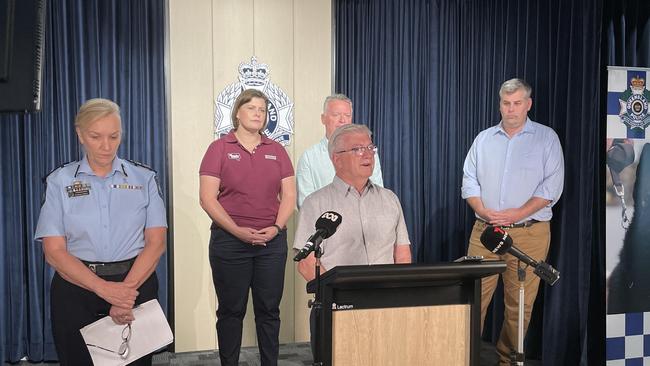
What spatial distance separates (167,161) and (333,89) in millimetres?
1380

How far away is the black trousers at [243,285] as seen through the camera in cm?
336

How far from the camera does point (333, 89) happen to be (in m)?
4.68

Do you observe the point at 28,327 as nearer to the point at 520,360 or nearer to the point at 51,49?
the point at 51,49

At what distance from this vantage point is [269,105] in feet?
14.8

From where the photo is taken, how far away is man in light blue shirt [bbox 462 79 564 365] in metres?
3.79

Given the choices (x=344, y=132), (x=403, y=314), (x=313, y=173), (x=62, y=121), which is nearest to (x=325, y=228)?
(x=403, y=314)

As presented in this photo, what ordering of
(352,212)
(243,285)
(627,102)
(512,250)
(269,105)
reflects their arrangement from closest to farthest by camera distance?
(512,250) → (352,212) → (243,285) → (627,102) → (269,105)

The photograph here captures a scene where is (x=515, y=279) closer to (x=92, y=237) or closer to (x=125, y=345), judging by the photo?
(x=125, y=345)

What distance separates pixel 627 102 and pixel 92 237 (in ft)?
10.3

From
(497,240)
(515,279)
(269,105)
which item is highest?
(269,105)

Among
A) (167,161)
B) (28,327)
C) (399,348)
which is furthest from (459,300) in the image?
(28,327)

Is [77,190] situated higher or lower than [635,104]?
lower

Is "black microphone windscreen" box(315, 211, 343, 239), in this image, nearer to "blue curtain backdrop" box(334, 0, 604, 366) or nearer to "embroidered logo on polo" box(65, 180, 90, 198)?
"embroidered logo on polo" box(65, 180, 90, 198)

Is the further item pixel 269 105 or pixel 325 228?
pixel 269 105
